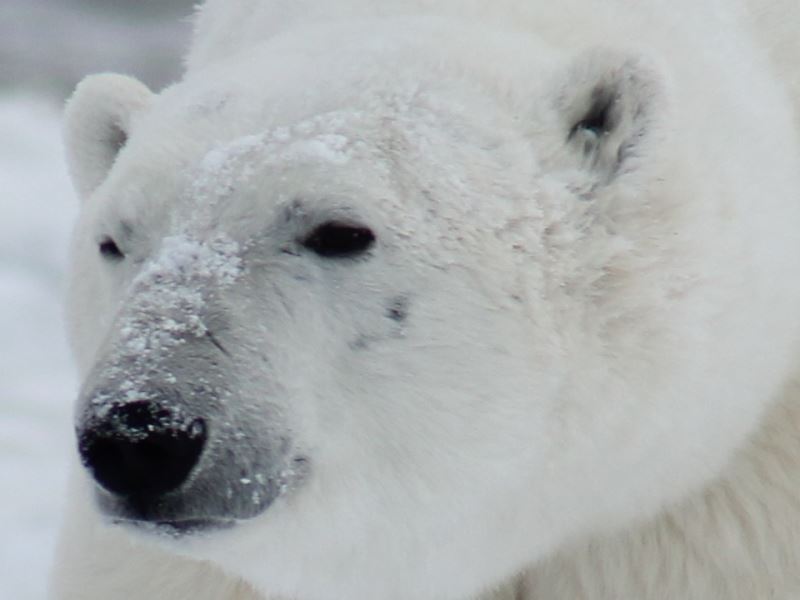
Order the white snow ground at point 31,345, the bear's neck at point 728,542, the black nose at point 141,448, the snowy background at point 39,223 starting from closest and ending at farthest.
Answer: the black nose at point 141,448
the bear's neck at point 728,542
the white snow ground at point 31,345
the snowy background at point 39,223

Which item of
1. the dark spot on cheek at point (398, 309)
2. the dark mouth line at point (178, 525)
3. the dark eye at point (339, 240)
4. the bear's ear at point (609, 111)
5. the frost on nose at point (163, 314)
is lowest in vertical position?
the dark mouth line at point (178, 525)

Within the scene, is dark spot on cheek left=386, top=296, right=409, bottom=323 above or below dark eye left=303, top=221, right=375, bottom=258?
below

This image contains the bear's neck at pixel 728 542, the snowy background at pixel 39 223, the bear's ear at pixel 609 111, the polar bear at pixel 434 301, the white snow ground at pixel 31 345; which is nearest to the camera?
the polar bear at pixel 434 301

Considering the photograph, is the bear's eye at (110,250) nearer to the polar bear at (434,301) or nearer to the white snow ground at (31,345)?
the polar bear at (434,301)

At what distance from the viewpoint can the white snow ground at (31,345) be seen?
178 inches

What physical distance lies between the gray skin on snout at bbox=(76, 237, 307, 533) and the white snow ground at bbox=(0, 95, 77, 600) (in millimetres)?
1365

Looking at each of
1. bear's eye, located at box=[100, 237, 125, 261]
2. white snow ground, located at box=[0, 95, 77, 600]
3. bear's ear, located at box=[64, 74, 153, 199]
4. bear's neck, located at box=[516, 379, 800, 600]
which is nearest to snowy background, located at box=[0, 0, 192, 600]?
white snow ground, located at box=[0, 95, 77, 600]

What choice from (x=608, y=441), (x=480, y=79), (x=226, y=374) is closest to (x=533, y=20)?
(x=480, y=79)

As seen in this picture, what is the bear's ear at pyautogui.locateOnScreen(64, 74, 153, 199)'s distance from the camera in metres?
2.70

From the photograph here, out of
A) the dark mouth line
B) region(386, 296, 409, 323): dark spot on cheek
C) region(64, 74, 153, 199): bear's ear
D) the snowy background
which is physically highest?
region(386, 296, 409, 323): dark spot on cheek

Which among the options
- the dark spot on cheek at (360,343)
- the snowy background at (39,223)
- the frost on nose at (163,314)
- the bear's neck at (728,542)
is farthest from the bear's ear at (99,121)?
the bear's neck at (728,542)

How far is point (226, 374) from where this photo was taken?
80.0 inches

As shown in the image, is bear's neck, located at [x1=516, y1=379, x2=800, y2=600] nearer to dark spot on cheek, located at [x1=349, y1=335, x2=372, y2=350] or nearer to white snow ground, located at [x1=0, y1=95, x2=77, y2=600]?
dark spot on cheek, located at [x1=349, y1=335, x2=372, y2=350]

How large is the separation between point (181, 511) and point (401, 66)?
0.86m
